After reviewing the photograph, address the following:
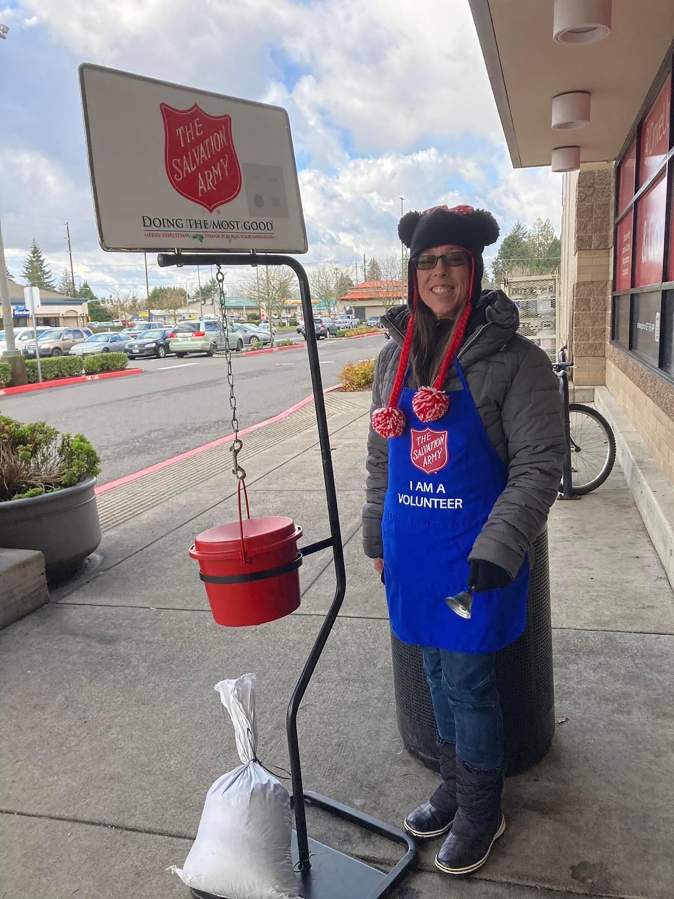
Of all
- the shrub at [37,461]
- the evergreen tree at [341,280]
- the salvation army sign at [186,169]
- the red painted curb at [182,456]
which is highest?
the evergreen tree at [341,280]

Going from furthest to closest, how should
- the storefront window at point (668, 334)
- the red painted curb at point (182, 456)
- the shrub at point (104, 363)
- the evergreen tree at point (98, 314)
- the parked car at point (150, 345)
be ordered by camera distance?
the evergreen tree at point (98, 314) < the parked car at point (150, 345) < the shrub at point (104, 363) < the red painted curb at point (182, 456) < the storefront window at point (668, 334)

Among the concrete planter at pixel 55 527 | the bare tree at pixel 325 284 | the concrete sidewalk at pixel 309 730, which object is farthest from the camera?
the bare tree at pixel 325 284

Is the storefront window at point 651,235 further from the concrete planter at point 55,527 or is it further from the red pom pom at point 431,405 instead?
the concrete planter at point 55,527

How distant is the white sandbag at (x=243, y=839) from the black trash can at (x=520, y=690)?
0.71 metres

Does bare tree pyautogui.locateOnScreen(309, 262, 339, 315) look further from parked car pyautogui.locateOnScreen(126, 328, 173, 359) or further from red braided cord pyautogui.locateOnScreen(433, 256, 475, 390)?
red braided cord pyautogui.locateOnScreen(433, 256, 475, 390)

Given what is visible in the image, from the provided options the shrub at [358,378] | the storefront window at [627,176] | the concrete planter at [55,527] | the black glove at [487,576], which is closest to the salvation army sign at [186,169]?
the black glove at [487,576]

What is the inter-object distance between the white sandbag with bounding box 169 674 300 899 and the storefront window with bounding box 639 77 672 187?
5620 millimetres

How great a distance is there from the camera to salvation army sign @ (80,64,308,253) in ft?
6.58

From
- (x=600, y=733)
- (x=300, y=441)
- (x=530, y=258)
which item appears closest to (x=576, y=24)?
(x=600, y=733)

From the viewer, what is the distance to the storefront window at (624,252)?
8016 mm

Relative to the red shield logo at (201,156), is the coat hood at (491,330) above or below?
below

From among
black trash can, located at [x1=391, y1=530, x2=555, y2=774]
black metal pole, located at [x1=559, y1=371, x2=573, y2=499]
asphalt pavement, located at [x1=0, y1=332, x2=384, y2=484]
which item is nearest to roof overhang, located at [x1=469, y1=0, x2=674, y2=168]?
black metal pole, located at [x1=559, y1=371, x2=573, y2=499]

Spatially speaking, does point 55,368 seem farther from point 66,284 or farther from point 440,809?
point 66,284

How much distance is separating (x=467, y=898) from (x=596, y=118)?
7410mm
